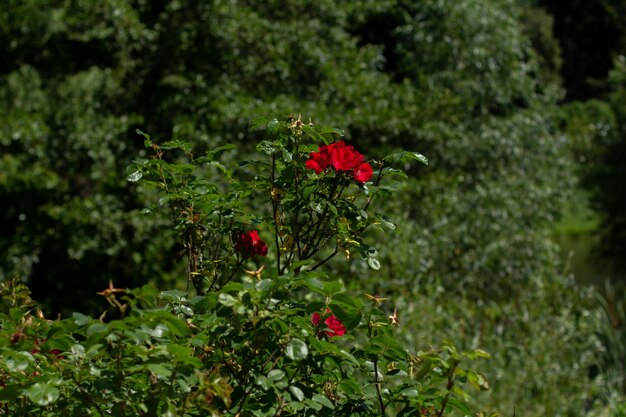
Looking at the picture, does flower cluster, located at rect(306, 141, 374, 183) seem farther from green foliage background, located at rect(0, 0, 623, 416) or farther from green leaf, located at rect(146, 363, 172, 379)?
green foliage background, located at rect(0, 0, 623, 416)

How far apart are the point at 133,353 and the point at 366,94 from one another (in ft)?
23.7

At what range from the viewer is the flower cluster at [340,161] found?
6.22 feet

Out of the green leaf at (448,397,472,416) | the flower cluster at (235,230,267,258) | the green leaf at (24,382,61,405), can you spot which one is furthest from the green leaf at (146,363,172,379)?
the flower cluster at (235,230,267,258)

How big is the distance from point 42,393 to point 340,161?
33.6 inches

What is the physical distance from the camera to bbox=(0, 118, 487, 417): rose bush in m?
1.48

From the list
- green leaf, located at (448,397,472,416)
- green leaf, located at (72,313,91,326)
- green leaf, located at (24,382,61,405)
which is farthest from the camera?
green leaf, located at (448,397,472,416)

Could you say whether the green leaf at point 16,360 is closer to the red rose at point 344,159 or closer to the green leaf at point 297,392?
the green leaf at point 297,392

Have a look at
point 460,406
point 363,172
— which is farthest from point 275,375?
point 363,172

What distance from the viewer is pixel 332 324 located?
5.98 feet

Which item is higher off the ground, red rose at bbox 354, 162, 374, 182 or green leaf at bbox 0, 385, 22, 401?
red rose at bbox 354, 162, 374, 182

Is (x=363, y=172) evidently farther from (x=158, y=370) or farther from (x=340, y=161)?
(x=158, y=370)

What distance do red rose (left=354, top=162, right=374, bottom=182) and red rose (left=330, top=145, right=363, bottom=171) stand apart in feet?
0.06

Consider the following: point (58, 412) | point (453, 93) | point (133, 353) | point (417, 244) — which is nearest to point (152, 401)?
point (133, 353)

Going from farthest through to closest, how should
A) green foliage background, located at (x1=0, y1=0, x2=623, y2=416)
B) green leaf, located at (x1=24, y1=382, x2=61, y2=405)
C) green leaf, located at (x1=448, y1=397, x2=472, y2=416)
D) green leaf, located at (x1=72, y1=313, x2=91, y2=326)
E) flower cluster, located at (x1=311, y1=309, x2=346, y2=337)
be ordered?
green foliage background, located at (x1=0, y1=0, x2=623, y2=416) → flower cluster, located at (x1=311, y1=309, x2=346, y2=337) → green leaf, located at (x1=448, y1=397, x2=472, y2=416) → green leaf, located at (x1=72, y1=313, x2=91, y2=326) → green leaf, located at (x1=24, y1=382, x2=61, y2=405)
